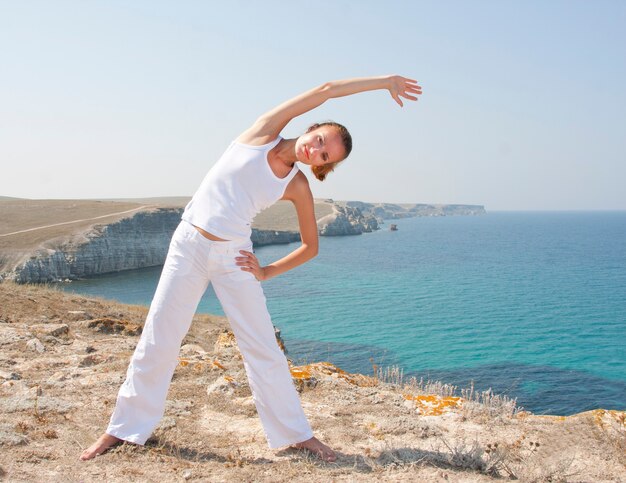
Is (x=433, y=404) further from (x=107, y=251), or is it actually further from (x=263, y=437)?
(x=107, y=251)

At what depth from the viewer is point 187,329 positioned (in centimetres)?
380

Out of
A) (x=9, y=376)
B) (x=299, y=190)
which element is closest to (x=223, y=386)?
(x=9, y=376)

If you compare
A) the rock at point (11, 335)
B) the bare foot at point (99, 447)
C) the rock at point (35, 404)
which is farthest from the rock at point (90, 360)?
the bare foot at point (99, 447)

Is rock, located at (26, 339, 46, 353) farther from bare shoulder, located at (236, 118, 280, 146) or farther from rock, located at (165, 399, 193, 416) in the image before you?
bare shoulder, located at (236, 118, 280, 146)

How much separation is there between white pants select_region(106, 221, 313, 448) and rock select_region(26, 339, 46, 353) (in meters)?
3.91

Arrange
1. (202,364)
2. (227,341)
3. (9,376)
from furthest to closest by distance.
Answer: (227,341) < (202,364) < (9,376)

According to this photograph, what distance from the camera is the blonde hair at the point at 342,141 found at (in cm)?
350

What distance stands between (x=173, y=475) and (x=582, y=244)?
98077 millimetres

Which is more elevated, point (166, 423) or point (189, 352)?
point (166, 423)

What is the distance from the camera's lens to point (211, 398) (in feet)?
17.5

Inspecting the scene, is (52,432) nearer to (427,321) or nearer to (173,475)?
(173,475)

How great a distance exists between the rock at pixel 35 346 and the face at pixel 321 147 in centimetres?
541

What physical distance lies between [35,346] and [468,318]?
28836mm

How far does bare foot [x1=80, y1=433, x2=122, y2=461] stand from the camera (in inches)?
147
